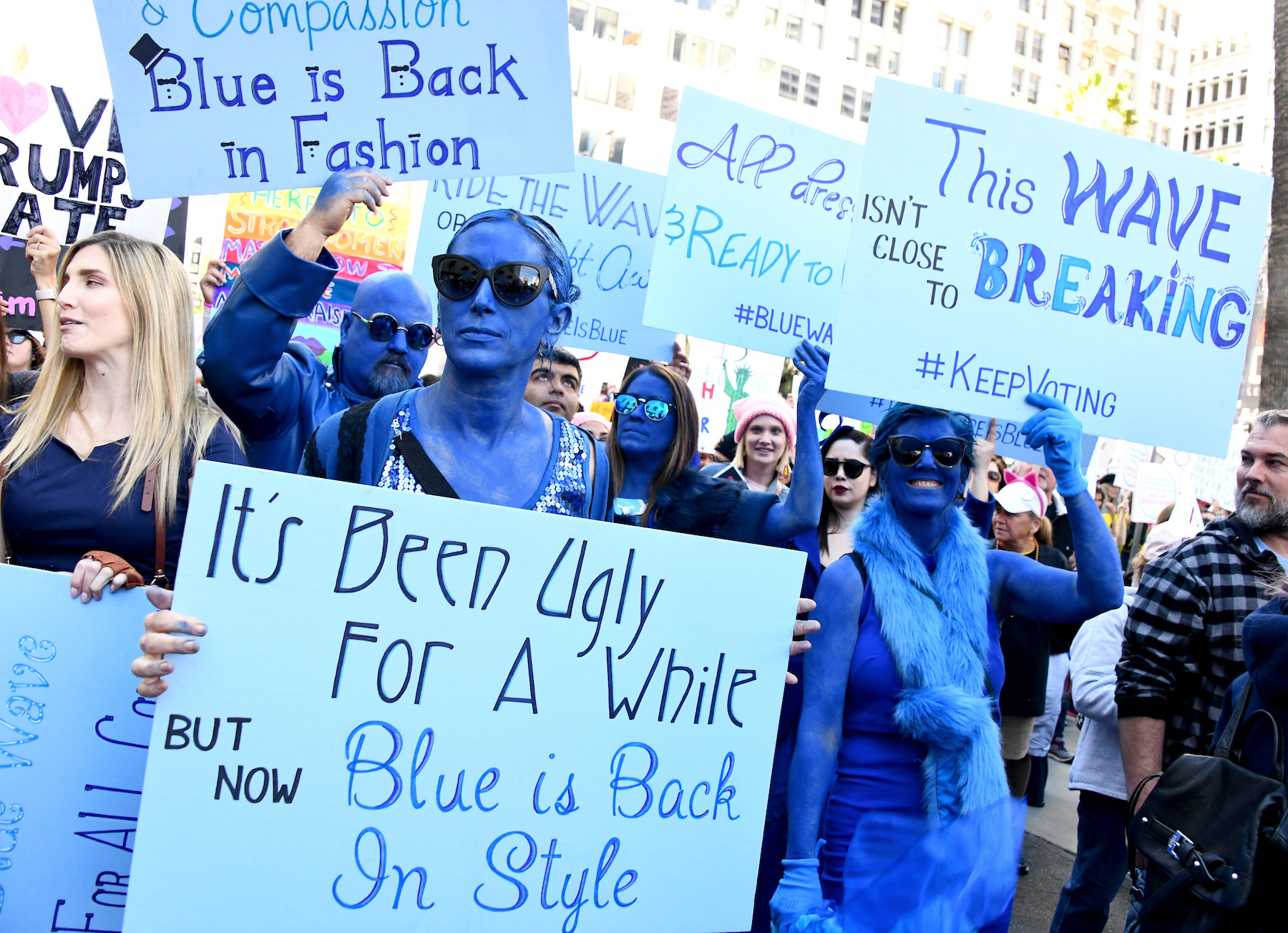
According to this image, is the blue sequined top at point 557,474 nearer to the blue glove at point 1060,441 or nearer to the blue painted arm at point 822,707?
the blue painted arm at point 822,707

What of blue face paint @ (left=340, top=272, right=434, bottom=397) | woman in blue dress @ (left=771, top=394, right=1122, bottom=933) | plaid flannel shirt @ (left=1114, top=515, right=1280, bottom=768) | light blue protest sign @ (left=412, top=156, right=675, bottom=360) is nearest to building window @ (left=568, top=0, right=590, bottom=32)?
light blue protest sign @ (left=412, top=156, right=675, bottom=360)

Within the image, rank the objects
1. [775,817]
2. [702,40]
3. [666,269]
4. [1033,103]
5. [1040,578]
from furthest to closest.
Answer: [1033,103]
[702,40]
[666,269]
[775,817]
[1040,578]

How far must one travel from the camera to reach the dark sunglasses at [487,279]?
1719 mm

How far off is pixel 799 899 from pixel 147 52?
232 centimetres

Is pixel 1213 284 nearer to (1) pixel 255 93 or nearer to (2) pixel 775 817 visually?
(2) pixel 775 817

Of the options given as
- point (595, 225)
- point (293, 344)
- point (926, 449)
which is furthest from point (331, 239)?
point (926, 449)

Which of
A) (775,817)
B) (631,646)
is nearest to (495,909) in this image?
(631,646)

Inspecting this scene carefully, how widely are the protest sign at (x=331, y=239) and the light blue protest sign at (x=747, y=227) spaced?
3209 millimetres

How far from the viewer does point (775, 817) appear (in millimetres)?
2686

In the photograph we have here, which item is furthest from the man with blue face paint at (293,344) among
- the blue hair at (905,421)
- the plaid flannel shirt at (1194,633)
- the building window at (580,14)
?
the building window at (580,14)

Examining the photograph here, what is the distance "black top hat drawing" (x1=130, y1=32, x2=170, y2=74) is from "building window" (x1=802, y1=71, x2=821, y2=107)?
1833 inches

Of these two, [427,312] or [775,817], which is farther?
[427,312]

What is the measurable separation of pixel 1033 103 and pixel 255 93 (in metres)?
63.6

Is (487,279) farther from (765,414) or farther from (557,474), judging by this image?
Result: (765,414)
